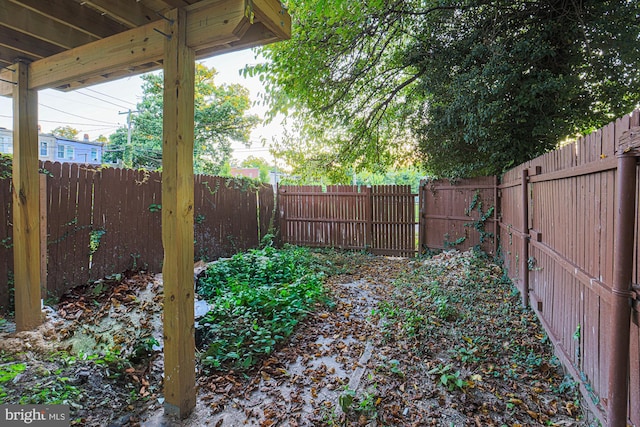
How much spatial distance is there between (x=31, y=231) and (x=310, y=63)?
4.47 meters

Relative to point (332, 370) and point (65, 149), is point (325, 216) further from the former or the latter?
point (65, 149)

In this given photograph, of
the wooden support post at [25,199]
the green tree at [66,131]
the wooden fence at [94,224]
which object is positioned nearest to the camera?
the wooden support post at [25,199]

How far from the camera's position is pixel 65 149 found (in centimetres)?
2103

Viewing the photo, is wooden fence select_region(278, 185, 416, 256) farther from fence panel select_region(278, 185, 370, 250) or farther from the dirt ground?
the dirt ground

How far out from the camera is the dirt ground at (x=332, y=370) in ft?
6.70

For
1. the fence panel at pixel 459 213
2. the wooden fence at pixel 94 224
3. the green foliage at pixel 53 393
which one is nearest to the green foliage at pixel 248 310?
the green foliage at pixel 53 393

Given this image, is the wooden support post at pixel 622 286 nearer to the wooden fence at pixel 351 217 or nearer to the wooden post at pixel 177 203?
the wooden post at pixel 177 203

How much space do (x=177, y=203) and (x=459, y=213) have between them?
21.5ft

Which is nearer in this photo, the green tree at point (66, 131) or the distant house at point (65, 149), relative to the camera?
the distant house at point (65, 149)

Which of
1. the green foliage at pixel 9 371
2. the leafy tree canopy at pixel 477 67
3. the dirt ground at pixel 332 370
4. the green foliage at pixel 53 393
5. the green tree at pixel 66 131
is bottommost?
the dirt ground at pixel 332 370

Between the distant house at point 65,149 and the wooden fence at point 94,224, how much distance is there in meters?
19.0

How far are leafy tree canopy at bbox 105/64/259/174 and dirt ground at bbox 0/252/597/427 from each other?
15.0 m

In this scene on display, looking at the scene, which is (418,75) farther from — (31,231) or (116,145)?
(116,145)

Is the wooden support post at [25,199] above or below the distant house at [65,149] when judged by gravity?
Result: below
